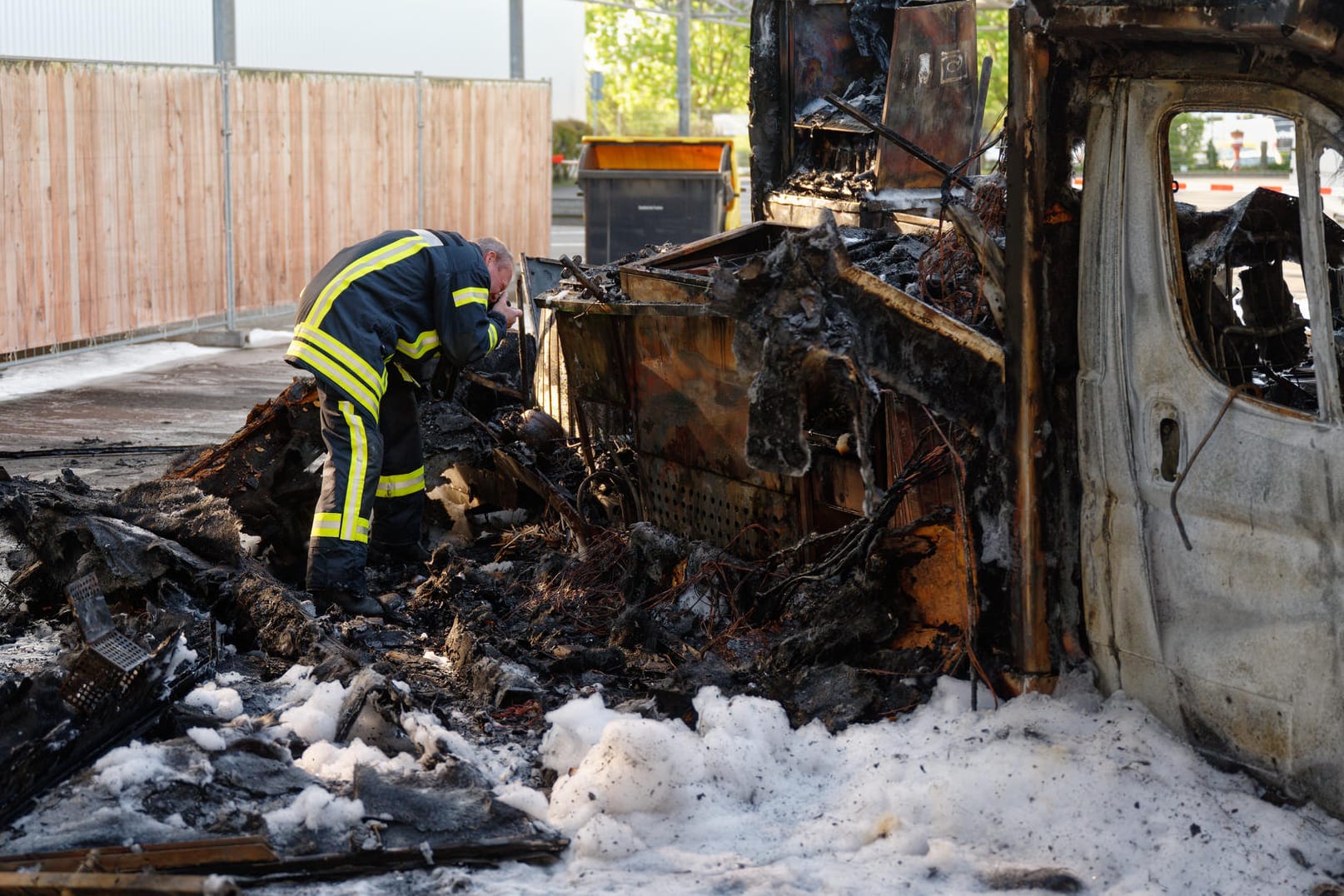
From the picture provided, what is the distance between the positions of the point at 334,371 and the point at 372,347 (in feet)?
0.59

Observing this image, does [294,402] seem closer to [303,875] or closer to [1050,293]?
[303,875]

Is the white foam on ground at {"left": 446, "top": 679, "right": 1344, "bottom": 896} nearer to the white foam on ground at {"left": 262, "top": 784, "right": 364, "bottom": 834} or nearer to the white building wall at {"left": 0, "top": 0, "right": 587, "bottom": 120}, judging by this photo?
the white foam on ground at {"left": 262, "top": 784, "right": 364, "bottom": 834}

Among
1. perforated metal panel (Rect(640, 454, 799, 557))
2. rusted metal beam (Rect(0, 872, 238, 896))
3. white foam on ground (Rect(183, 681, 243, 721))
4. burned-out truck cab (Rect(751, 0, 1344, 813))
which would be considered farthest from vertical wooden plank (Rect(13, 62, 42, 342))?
burned-out truck cab (Rect(751, 0, 1344, 813))

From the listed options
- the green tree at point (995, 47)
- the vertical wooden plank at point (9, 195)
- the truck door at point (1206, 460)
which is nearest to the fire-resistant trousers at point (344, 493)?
the truck door at point (1206, 460)

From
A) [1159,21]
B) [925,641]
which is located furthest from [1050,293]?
[925,641]

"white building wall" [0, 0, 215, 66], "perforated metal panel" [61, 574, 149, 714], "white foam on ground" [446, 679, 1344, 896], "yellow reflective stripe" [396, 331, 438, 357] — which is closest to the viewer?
"white foam on ground" [446, 679, 1344, 896]

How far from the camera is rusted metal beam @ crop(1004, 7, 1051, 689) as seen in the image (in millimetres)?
3592

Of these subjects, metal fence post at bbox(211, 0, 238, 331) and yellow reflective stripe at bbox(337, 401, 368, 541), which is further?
metal fence post at bbox(211, 0, 238, 331)

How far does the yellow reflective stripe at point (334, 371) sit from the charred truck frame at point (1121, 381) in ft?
6.22

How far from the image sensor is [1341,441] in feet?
10.3

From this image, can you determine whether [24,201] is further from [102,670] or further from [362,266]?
[102,670]

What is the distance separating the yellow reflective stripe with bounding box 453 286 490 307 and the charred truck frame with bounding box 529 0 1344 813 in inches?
68.5

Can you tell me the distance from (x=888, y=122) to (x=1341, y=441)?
16.6 ft

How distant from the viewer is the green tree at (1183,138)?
352 cm
